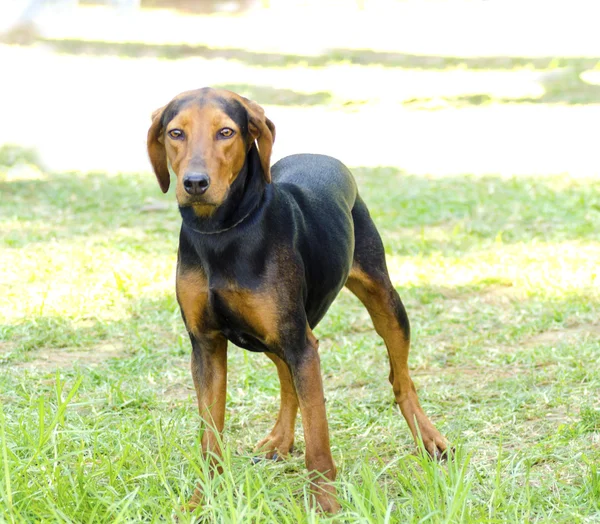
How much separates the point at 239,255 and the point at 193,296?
0.86 feet

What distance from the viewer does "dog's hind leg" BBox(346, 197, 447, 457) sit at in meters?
4.69

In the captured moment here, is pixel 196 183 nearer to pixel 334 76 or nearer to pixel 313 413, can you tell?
pixel 313 413

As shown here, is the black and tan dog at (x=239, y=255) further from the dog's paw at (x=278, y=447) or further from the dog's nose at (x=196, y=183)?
the dog's paw at (x=278, y=447)

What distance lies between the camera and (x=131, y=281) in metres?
7.43

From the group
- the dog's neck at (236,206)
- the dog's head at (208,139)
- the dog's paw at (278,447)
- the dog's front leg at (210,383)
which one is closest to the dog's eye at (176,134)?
the dog's head at (208,139)

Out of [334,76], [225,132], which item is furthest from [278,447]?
[334,76]

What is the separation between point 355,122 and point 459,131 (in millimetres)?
1808

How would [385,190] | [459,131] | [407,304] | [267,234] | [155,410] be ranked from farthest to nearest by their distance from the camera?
[459,131]
[385,190]
[407,304]
[155,410]
[267,234]

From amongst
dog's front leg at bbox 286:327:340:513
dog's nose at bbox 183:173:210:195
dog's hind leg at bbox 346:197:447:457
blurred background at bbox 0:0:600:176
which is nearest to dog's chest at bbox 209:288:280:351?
dog's front leg at bbox 286:327:340:513

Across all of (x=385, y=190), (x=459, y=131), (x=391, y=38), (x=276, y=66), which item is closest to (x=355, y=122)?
(x=459, y=131)

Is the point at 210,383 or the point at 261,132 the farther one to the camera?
the point at 210,383

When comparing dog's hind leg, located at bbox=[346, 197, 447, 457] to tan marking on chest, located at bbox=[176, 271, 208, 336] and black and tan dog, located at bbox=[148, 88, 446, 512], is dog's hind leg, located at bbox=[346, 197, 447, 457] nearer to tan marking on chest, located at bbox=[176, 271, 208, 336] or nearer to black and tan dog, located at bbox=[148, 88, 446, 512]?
black and tan dog, located at bbox=[148, 88, 446, 512]

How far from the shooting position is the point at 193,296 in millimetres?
3920

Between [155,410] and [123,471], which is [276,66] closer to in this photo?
[155,410]
